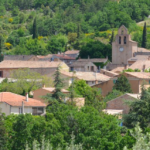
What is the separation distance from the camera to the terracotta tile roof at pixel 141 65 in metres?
73.2

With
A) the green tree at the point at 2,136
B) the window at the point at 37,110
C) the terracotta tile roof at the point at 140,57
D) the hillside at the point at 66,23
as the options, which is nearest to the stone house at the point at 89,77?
the terracotta tile roof at the point at 140,57

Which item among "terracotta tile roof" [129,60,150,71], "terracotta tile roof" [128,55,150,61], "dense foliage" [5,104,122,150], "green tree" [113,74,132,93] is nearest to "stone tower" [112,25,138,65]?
"terracotta tile roof" [128,55,150,61]

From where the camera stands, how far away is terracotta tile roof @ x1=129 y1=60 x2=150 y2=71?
7325cm

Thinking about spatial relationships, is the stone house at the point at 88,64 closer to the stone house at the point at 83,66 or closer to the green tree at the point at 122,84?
the stone house at the point at 83,66

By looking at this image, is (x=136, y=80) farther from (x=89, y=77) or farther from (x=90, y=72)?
(x=90, y=72)

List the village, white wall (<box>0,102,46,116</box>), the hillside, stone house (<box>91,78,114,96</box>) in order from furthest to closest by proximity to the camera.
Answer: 1. the hillside
2. stone house (<box>91,78,114,96</box>)
3. the village
4. white wall (<box>0,102,46,116</box>)

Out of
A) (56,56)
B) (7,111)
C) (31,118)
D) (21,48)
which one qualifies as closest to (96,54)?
(56,56)

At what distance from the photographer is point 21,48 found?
99.9m

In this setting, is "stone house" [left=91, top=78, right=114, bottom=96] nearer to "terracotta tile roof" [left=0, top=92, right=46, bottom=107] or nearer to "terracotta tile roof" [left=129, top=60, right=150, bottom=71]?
"terracotta tile roof" [left=129, top=60, right=150, bottom=71]

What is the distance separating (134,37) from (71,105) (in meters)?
58.4

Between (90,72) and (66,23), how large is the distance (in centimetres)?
6265

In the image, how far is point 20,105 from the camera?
47062 millimetres

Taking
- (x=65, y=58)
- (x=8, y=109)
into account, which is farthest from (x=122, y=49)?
(x=8, y=109)

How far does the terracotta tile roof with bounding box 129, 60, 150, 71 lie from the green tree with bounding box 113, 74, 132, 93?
13.9 metres
